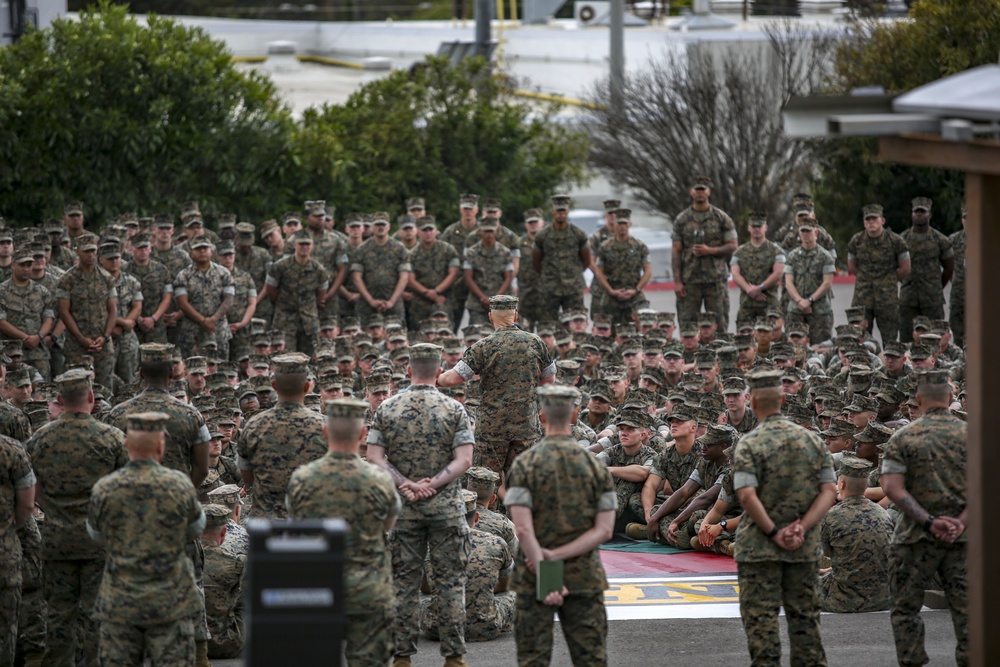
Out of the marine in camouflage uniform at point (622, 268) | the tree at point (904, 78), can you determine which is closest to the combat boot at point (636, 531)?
the marine in camouflage uniform at point (622, 268)

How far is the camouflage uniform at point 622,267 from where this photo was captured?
20.4 m

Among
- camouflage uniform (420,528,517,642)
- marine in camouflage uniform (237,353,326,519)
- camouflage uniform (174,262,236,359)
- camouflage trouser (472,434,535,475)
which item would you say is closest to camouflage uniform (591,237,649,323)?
camouflage uniform (174,262,236,359)

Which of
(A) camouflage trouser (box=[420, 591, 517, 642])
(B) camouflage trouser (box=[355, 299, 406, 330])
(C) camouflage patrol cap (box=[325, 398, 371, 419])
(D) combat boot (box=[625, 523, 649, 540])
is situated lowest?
(D) combat boot (box=[625, 523, 649, 540])

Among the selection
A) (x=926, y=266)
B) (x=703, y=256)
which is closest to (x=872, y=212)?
(x=926, y=266)

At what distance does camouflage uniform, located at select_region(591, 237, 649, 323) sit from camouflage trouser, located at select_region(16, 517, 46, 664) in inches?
422

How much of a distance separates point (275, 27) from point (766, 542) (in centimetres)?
5118

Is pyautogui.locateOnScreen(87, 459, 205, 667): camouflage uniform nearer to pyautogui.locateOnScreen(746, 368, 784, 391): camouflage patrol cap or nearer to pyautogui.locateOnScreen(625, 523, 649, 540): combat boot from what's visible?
pyautogui.locateOnScreen(746, 368, 784, 391): camouflage patrol cap

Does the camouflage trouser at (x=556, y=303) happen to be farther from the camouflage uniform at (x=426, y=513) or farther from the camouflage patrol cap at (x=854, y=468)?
the camouflage uniform at (x=426, y=513)

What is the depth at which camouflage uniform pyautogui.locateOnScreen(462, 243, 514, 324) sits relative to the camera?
2061cm

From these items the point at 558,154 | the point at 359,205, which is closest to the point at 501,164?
the point at 558,154

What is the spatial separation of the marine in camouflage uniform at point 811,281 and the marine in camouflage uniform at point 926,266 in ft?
3.60

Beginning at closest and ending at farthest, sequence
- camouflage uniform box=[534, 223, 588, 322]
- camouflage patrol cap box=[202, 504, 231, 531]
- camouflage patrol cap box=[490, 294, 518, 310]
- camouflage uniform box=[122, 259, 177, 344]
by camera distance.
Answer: camouflage patrol cap box=[202, 504, 231, 531] < camouflage patrol cap box=[490, 294, 518, 310] < camouflage uniform box=[122, 259, 177, 344] < camouflage uniform box=[534, 223, 588, 322]

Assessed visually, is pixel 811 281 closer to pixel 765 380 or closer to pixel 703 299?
pixel 703 299

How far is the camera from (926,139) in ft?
25.8
